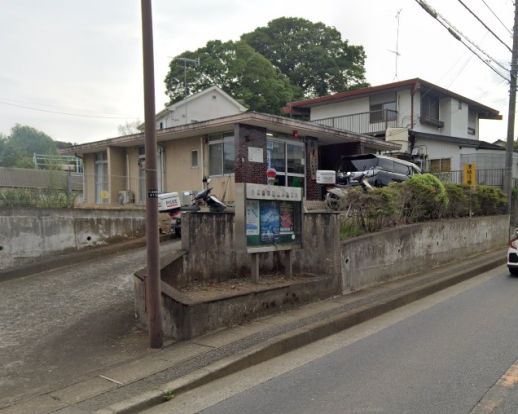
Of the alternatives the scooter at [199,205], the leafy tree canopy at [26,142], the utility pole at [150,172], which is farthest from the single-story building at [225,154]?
the leafy tree canopy at [26,142]

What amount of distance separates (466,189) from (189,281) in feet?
34.2

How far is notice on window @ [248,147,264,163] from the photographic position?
17.0 meters

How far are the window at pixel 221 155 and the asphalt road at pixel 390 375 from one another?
11.1 m

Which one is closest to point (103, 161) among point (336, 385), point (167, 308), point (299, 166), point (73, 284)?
point (299, 166)

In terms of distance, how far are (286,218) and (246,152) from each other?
9.17m

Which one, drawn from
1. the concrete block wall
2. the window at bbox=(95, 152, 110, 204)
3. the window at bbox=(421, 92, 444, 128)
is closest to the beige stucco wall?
the window at bbox=(95, 152, 110, 204)

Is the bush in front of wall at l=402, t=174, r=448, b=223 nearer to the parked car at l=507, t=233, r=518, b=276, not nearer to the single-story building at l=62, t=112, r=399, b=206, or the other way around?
the parked car at l=507, t=233, r=518, b=276

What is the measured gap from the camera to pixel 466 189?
49.1ft

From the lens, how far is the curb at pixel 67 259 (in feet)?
35.1

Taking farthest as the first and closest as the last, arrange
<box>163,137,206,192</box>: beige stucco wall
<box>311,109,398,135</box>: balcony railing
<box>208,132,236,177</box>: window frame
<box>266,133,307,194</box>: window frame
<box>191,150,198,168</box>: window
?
<box>311,109,398,135</box>: balcony railing < <box>191,150,198,168</box>: window < <box>163,137,206,192</box>: beige stucco wall < <box>266,133,307,194</box>: window frame < <box>208,132,236,177</box>: window frame

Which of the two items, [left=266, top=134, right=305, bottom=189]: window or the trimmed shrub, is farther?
[left=266, top=134, right=305, bottom=189]: window

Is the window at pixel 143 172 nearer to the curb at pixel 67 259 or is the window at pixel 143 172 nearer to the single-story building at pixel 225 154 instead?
the single-story building at pixel 225 154

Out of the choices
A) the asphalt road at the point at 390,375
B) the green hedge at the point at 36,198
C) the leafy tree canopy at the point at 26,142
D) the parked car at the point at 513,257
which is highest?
the leafy tree canopy at the point at 26,142

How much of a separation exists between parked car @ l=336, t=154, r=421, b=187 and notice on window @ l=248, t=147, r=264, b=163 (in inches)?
109
